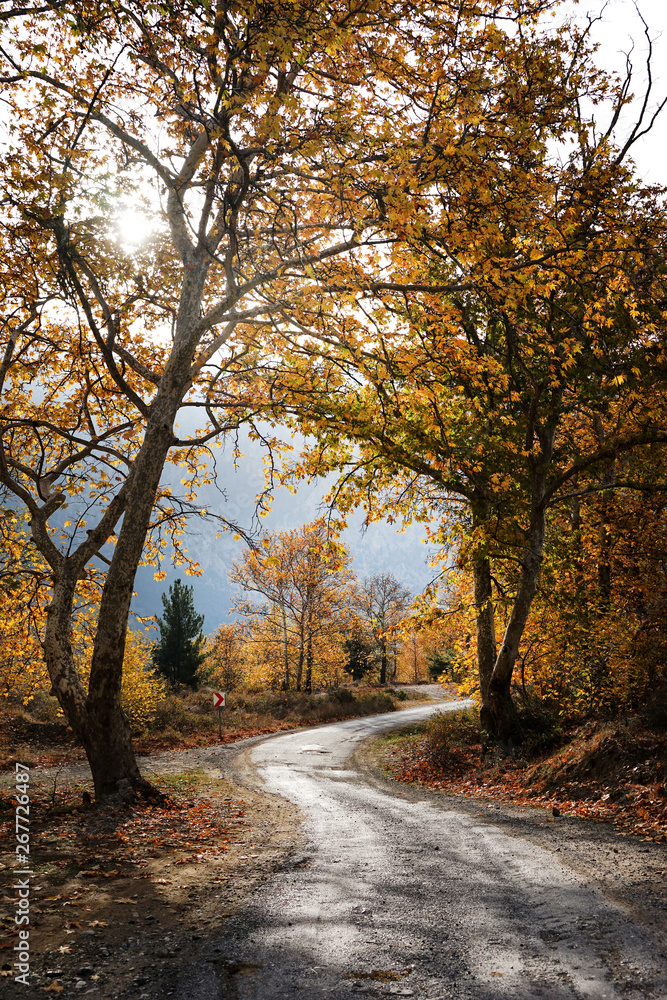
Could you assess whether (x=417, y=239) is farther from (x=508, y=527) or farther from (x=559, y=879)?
(x=559, y=879)

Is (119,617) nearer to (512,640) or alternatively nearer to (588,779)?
(588,779)

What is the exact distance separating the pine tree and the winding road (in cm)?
3079

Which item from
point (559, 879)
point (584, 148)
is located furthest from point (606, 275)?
point (559, 879)

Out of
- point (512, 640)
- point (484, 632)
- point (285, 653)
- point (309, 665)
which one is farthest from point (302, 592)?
point (512, 640)

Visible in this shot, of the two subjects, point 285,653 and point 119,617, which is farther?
point 285,653

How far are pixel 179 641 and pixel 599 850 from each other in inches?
1303

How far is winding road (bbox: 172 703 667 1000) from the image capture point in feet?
10.3

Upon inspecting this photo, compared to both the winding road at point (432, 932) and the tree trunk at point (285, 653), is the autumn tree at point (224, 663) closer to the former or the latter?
the tree trunk at point (285, 653)

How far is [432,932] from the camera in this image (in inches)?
153

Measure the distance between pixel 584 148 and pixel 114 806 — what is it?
1307 centimetres

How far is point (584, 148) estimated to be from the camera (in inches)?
371

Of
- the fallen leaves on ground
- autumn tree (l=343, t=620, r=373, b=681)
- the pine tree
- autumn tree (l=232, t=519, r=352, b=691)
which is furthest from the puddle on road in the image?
autumn tree (l=343, t=620, r=373, b=681)

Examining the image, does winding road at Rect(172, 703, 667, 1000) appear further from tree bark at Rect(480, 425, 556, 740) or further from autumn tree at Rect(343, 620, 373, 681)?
autumn tree at Rect(343, 620, 373, 681)

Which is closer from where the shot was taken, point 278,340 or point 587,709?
point 278,340
